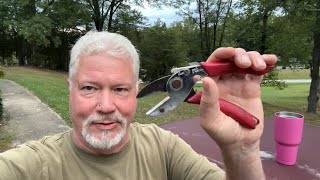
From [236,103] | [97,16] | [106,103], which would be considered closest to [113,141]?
[106,103]

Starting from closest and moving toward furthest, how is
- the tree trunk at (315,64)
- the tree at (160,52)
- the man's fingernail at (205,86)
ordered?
the man's fingernail at (205,86)
the tree trunk at (315,64)
the tree at (160,52)

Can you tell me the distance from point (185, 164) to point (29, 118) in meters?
8.38

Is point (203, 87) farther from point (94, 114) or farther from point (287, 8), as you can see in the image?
point (287, 8)

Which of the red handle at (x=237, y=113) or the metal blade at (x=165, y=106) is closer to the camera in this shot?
the red handle at (x=237, y=113)

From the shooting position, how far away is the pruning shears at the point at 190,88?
144cm

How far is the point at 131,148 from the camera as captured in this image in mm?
1955

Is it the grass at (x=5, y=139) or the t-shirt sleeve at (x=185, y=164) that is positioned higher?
the t-shirt sleeve at (x=185, y=164)

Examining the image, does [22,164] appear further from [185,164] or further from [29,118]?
[29,118]

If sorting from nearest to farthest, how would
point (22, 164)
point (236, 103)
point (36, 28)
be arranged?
point (236, 103) < point (22, 164) < point (36, 28)

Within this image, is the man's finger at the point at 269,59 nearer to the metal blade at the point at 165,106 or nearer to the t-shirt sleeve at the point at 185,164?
the metal blade at the point at 165,106

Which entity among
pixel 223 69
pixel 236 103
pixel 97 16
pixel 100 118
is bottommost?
pixel 100 118

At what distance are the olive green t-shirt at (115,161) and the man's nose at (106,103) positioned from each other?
0.81 feet

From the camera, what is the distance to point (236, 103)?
1.55 meters

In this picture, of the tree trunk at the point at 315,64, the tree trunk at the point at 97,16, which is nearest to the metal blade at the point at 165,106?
the tree trunk at the point at 315,64
